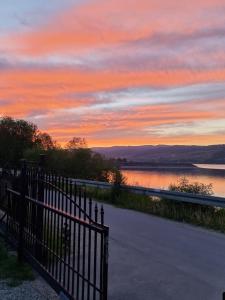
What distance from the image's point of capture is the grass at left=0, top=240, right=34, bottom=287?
26.1 feet

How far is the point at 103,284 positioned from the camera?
5688mm

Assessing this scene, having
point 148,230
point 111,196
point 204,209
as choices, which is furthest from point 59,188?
point 111,196

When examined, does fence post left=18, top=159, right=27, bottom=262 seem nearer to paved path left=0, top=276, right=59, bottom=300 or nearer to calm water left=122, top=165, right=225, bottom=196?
paved path left=0, top=276, right=59, bottom=300

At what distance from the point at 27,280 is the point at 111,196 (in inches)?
499

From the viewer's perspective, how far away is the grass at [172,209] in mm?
14379

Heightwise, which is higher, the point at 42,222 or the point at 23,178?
the point at 23,178

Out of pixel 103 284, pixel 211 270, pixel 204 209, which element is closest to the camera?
pixel 103 284

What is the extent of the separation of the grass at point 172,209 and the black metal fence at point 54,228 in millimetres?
5857

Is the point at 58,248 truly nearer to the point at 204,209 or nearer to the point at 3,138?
the point at 204,209

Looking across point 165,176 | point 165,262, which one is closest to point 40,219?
point 165,262

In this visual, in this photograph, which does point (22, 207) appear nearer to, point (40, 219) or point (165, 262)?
point (40, 219)

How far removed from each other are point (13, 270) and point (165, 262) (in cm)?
273

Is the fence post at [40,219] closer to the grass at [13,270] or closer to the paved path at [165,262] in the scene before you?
the grass at [13,270]

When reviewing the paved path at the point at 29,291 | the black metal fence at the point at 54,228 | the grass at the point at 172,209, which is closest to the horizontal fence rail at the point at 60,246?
the black metal fence at the point at 54,228
